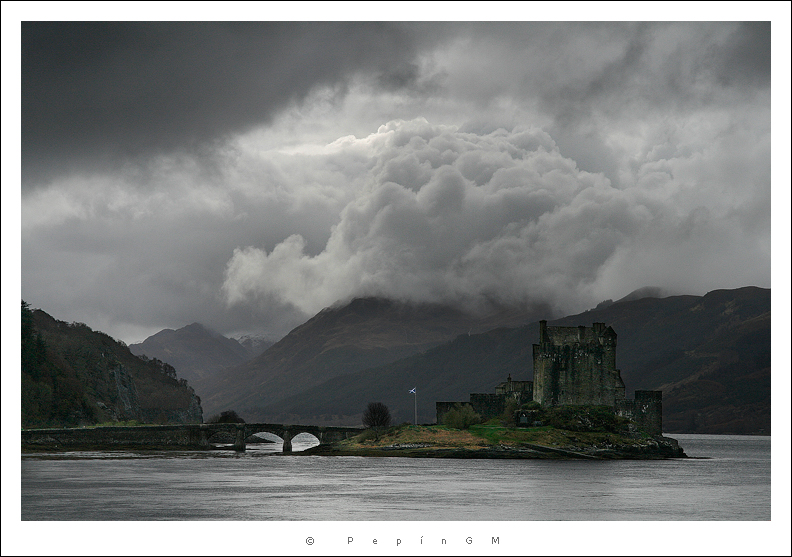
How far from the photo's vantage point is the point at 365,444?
12862 centimetres

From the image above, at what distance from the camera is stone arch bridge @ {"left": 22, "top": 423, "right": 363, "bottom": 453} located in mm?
119938

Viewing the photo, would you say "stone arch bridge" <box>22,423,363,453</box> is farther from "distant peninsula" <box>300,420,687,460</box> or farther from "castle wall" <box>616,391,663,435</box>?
"castle wall" <box>616,391,663,435</box>

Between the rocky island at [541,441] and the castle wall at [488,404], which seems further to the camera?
the castle wall at [488,404]

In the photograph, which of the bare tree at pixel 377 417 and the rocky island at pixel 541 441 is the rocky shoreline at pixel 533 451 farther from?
the bare tree at pixel 377 417

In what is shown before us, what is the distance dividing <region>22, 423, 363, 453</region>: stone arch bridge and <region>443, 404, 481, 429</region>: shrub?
87.9ft

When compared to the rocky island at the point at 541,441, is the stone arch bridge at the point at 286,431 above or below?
below

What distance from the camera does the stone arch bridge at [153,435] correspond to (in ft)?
393

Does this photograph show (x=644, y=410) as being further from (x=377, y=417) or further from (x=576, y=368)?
(x=377, y=417)

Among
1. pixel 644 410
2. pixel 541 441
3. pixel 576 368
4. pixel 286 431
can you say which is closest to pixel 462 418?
pixel 541 441

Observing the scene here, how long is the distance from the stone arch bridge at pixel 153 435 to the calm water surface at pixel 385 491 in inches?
628

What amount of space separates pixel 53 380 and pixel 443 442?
217ft

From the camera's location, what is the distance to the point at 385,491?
209 ft

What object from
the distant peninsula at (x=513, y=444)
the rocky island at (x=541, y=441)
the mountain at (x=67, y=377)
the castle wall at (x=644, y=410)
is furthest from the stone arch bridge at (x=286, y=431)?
the castle wall at (x=644, y=410)

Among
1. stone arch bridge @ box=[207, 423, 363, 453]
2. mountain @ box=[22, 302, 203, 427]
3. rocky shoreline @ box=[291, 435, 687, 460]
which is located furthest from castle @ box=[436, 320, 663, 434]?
mountain @ box=[22, 302, 203, 427]
